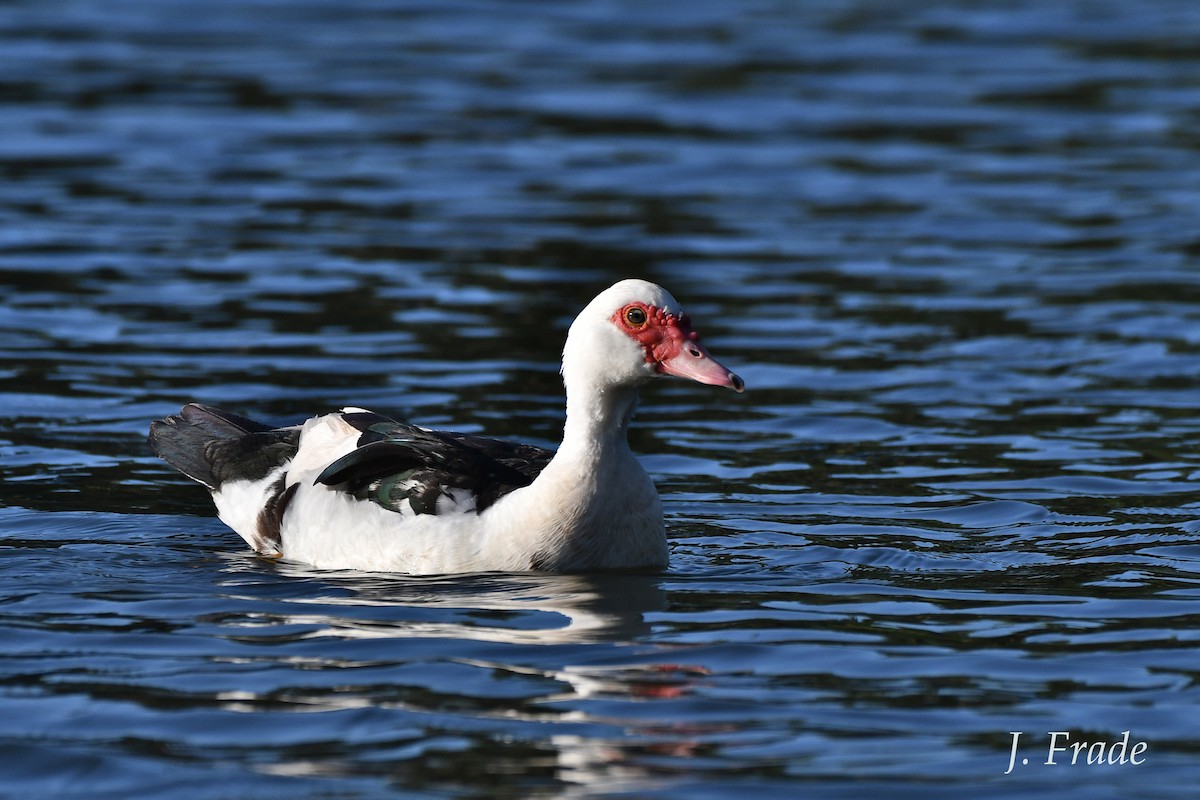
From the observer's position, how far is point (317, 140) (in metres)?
21.5

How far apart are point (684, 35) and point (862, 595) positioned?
64.9 ft

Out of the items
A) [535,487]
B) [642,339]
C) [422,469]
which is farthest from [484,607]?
[642,339]

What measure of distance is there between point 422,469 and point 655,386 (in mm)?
4969

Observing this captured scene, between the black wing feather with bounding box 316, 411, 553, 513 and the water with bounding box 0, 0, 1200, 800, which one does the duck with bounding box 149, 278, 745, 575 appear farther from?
the water with bounding box 0, 0, 1200, 800

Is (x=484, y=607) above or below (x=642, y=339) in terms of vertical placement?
below

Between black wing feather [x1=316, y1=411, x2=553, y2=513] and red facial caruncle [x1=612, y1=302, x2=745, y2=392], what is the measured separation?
958 mm

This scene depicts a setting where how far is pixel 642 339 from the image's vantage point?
29.9 feet

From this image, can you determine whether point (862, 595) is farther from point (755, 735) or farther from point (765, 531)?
point (755, 735)

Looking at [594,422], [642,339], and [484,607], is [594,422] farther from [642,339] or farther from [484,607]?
[484,607]
